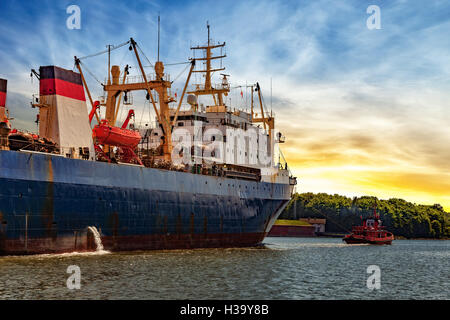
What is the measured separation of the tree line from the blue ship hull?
3542 inches

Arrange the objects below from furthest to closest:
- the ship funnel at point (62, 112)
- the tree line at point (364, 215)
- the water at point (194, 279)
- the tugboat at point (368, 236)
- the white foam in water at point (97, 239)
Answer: the tree line at point (364, 215) → the tugboat at point (368, 236) → the ship funnel at point (62, 112) → the white foam in water at point (97, 239) → the water at point (194, 279)

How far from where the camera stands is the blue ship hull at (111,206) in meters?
26.3

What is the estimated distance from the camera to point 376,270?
31.3 meters

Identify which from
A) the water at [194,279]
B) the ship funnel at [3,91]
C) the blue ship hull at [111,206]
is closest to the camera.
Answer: the water at [194,279]

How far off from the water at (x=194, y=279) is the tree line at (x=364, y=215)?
98725mm

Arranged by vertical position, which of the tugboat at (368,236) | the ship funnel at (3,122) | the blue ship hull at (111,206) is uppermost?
the ship funnel at (3,122)

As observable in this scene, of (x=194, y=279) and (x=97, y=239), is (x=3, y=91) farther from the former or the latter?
(x=194, y=279)

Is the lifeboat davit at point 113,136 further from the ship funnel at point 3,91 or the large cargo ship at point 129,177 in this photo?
the ship funnel at point 3,91

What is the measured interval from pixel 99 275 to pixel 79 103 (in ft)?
46.4

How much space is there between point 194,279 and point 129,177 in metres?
11.3

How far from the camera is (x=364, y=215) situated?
462 feet

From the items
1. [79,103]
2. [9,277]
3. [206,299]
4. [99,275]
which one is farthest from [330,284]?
[79,103]

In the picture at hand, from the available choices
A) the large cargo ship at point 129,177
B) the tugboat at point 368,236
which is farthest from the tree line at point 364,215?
the large cargo ship at point 129,177

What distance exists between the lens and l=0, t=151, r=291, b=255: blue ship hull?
86.3 ft
